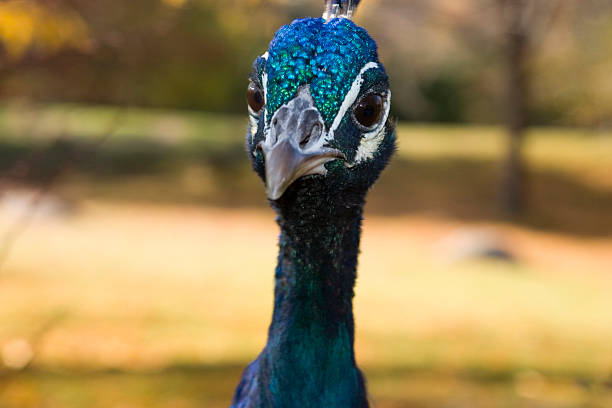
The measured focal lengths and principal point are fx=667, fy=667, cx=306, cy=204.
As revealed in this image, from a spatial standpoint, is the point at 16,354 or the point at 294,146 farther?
the point at 16,354

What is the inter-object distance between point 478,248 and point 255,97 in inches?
367

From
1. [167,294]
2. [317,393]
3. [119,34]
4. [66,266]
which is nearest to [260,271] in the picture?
[167,294]

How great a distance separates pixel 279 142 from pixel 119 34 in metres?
3.26

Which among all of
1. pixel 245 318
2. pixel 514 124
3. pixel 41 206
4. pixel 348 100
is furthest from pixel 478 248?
pixel 348 100

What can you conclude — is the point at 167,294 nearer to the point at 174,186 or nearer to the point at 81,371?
the point at 81,371

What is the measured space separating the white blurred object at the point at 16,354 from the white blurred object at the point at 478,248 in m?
6.47

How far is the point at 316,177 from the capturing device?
1.59 metres

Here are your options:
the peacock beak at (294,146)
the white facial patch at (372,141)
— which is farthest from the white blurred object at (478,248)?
the peacock beak at (294,146)

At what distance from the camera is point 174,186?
15578 mm

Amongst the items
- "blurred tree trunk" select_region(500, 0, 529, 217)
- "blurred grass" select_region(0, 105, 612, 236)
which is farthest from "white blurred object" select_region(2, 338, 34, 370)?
"blurred tree trunk" select_region(500, 0, 529, 217)

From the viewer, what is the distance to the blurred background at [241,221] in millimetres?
5648

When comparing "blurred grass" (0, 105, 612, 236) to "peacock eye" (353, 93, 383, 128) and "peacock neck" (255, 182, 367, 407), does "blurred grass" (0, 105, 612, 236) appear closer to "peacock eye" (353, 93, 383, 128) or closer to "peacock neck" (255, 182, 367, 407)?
"peacock neck" (255, 182, 367, 407)

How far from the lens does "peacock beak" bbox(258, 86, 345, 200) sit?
1416mm

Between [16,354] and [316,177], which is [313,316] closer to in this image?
[316,177]
